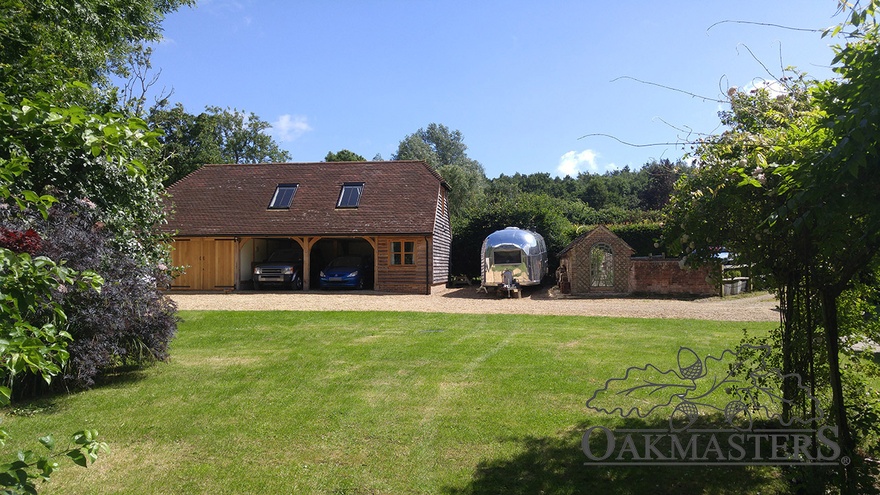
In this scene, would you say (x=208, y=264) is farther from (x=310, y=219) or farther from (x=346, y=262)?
(x=346, y=262)

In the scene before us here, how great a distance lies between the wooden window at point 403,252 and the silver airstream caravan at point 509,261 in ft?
10.3

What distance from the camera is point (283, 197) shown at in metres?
26.2

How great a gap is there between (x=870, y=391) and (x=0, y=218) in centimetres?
915

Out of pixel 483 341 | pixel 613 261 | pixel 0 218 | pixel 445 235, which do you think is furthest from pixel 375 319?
pixel 445 235

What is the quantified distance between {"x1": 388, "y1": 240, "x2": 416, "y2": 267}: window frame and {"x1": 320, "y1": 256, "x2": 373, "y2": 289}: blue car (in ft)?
4.93

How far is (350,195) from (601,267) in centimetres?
1166

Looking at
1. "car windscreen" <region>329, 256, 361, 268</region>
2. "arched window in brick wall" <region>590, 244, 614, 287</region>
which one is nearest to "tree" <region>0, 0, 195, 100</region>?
"car windscreen" <region>329, 256, 361, 268</region>

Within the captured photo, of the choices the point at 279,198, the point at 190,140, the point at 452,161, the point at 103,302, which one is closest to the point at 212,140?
the point at 190,140

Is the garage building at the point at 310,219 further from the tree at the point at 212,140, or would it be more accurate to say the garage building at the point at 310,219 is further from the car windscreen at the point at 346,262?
the tree at the point at 212,140

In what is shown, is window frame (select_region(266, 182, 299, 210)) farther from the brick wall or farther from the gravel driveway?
the brick wall

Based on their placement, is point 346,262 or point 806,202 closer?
point 806,202

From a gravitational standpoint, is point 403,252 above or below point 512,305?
above

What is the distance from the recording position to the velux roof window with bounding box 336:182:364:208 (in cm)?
2538

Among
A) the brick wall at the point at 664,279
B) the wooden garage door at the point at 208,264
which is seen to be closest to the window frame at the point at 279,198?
the wooden garage door at the point at 208,264
